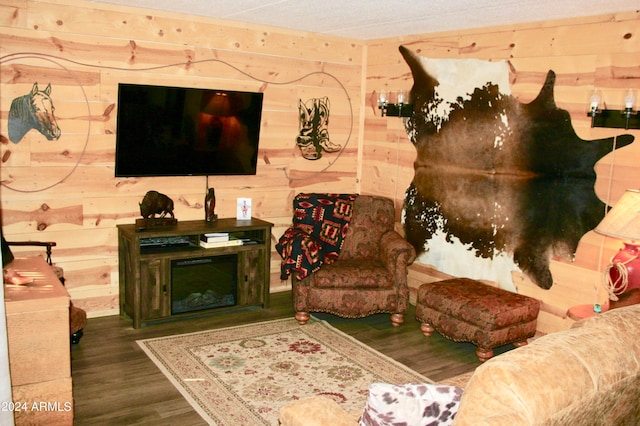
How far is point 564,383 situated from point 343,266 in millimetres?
3320

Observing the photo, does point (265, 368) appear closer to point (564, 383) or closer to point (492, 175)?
point (492, 175)

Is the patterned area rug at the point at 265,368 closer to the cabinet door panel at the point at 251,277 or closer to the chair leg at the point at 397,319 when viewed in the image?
the cabinet door panel at the point at 251,277

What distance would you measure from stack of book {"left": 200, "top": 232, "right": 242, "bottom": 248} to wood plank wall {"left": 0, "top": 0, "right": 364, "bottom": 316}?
413mm

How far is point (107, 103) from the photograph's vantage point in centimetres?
471

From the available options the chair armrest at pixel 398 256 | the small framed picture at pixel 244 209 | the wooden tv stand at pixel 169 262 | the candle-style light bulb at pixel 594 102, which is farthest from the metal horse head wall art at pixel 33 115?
the candle-style light bulb at pixel 594 102

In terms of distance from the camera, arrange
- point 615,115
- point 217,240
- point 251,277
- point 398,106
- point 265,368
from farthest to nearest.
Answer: point 398,106
point 251,277
point 217,240
point 265,368
point 615,115

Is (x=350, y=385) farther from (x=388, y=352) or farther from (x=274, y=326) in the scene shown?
(x=274, y=326)

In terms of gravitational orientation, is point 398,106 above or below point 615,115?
above

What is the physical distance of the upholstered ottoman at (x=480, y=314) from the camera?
4.16 m

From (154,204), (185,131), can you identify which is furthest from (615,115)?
(154,204)

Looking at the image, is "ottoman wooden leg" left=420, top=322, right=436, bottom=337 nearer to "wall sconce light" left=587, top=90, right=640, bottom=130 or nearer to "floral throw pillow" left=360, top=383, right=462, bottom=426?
"wall sconce light" left=587, top=90, right=640, bottom=130

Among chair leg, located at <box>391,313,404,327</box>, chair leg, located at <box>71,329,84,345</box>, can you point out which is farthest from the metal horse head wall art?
chair leg, located at <box>391,313,404,327</box>

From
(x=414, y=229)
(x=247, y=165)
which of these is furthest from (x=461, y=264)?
(x=247, y=165)

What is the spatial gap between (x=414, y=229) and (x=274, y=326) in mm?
1677
